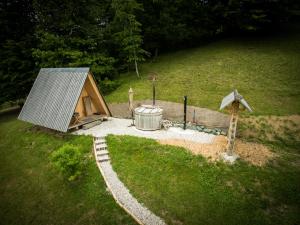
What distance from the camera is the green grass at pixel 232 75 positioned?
67.5 ft

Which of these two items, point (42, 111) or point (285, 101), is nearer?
point (42, 111)

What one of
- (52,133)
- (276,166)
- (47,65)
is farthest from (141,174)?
(47,65)

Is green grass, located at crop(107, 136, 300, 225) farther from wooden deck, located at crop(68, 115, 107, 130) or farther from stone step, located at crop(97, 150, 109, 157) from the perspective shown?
wooden deck, located at crop(68, 115, 107, 130)

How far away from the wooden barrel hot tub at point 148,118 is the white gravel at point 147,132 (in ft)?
1.35

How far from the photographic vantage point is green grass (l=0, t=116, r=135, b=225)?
1054 cm

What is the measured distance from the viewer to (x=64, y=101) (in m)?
16.0

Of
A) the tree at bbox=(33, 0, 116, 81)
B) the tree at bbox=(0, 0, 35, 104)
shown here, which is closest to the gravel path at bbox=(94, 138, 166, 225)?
the tree at bbox=(33, 0, 116, 81)

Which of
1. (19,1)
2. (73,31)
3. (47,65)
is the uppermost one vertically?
(19,1)

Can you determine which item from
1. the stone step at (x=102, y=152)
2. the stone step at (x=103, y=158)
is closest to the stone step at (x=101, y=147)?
the stone step at (x=102, y=152)

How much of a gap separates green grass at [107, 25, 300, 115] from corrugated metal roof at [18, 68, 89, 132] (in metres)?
7.16

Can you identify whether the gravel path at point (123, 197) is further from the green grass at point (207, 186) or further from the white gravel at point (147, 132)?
the white gravel at point (147, 132)

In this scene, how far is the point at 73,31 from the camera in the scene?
27.2 metres

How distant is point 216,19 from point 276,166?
3017 cm

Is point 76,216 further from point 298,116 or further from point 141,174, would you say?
point 298,116
